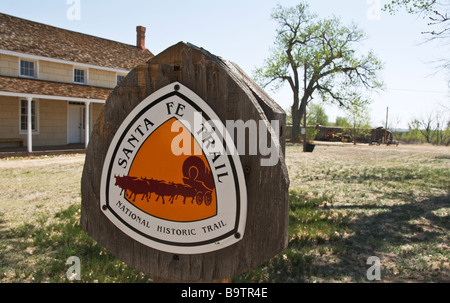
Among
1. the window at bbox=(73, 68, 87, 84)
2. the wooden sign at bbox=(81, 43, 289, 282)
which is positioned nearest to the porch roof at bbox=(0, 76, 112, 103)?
the window at bbox=(73, 68, 87, 84)

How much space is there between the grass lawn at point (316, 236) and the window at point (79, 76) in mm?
16142

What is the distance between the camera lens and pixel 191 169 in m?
1.39

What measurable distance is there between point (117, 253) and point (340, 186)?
9731 mm

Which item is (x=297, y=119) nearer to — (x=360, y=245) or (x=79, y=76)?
(x=79, y=76)

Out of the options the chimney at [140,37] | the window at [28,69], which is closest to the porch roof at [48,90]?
the window at [28,69]

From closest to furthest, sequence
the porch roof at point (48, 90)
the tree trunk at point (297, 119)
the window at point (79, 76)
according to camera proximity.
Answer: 1. the porch roof at point (48, 90)
2. the window at point (79, 76)
3. the tree trunk at point (297, 119)

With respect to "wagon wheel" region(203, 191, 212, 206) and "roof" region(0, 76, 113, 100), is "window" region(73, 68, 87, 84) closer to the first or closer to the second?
"roof" region(0, 76, 113, 100)

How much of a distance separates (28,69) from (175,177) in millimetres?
24535

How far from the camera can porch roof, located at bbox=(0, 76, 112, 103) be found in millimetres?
19156

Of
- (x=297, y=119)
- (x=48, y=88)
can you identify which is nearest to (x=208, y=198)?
(x=48, y=88)

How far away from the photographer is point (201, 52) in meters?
1.44

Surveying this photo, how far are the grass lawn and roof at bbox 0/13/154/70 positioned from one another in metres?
14.6

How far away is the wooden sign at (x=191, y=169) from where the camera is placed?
1.35 metres

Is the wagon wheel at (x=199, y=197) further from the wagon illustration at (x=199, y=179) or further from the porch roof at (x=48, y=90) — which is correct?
the porch roof at (x=48, y=90)
